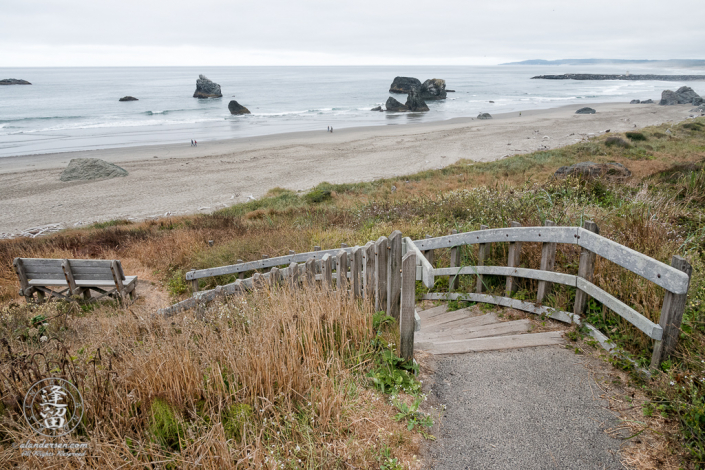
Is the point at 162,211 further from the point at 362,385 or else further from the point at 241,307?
the point at 362,385

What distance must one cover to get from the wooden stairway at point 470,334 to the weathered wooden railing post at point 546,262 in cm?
37

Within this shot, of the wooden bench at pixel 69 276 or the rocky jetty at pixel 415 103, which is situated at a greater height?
the rocky jetty at pixel 415 103

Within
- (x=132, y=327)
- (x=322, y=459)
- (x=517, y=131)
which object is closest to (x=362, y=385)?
(x=322, y=459)

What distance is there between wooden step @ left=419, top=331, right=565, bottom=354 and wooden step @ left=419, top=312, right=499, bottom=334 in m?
0.70

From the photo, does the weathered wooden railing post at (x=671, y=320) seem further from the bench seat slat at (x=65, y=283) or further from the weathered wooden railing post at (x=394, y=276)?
the bench seat slat at (x=65, y=283)

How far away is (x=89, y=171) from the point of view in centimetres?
2598

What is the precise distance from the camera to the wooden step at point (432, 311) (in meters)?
5.64

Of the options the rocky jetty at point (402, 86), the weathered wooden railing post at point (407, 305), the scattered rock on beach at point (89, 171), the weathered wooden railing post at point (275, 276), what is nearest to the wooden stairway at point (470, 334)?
the weathered wooden railing post at point (407, 305)

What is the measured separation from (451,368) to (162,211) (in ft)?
60.3

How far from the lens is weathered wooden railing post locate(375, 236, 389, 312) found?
12.8 ft

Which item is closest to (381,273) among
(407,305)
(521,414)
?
(407,305)

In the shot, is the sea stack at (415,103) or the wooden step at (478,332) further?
the sea stack at (415,103)

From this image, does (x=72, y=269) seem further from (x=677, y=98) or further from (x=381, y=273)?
(x=677, y=98)

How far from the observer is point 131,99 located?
80188 millimetres
